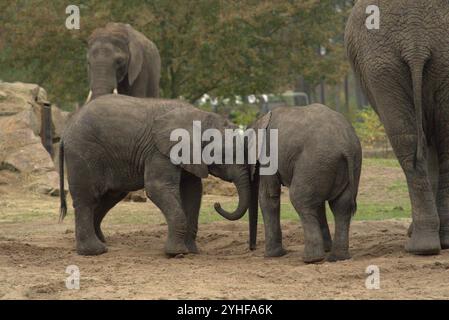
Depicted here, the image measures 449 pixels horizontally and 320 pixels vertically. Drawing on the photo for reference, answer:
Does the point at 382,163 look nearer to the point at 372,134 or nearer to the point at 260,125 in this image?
the point at 372,134

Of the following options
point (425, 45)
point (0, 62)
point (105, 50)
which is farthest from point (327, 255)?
point (0, 62)

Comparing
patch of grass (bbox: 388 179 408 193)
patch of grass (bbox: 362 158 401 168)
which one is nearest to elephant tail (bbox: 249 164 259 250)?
patch of grass (bbox: 388 179 408 193)

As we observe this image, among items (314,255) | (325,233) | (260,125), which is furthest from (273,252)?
(260,125)

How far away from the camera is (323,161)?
9977 millimetres

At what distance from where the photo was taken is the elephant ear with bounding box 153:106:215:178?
35.1ft

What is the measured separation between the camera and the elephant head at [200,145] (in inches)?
421

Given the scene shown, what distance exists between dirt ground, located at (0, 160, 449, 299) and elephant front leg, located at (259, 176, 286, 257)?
14 cm

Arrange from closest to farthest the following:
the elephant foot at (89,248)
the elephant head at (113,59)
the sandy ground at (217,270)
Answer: the sandy ground at (217,270)
the elephant foot at (89,248)
the elephant head at (113,59)

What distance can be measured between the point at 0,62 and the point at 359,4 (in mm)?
16367

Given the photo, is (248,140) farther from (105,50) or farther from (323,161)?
(105,50)

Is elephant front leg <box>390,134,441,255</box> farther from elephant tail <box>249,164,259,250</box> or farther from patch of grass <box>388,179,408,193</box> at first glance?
patch of grass <box>388,179,408,193</box>

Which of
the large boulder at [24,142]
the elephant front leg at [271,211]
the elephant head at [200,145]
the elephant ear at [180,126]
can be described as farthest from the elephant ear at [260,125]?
the large boulder at [24,142]

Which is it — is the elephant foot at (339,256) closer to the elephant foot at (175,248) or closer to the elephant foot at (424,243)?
the elephant foot at (424,243)

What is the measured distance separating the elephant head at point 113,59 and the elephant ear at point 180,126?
12.7 ft
